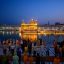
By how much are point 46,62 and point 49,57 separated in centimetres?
15

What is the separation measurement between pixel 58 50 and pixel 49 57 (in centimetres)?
21

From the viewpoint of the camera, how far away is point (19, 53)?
4871 millimetres

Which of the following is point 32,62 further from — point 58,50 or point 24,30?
point 24,30

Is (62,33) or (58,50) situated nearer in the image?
(58,50)

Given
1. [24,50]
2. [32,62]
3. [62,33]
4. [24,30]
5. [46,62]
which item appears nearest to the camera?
[32,62]

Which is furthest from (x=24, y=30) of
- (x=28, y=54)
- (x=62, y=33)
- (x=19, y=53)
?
(x=19, y=53)

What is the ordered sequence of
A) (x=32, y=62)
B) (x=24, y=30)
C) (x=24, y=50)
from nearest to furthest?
(x=32, y=62) → (x=24, y=50) → (x=24, y=30)

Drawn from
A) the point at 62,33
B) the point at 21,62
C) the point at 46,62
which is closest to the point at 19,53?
the point at 21,62

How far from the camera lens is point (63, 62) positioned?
516 cm

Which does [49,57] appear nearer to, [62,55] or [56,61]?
[62,55]

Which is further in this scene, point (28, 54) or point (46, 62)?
point (28, 54)

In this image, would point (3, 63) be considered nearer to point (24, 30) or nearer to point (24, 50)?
point (24, 50)

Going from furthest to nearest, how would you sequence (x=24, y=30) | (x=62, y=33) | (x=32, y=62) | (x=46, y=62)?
(x=62, y=33) → (x=24, y=30) → (x=46, y=62) → (x=32, y=62)

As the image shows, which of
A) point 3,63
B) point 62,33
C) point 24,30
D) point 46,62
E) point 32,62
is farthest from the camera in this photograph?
point 62,33
